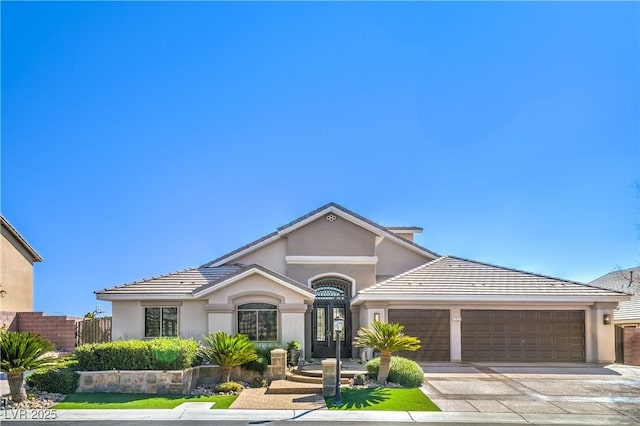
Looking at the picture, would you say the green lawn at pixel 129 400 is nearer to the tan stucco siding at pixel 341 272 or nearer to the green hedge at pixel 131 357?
the green hedge at pixel 131 357

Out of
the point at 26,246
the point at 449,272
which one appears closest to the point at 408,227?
the point at 449,272

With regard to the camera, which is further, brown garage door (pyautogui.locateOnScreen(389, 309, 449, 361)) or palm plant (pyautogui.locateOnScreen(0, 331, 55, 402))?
brown garage door (pyautogui.locateOnScreen(389, 309, 449, 361))

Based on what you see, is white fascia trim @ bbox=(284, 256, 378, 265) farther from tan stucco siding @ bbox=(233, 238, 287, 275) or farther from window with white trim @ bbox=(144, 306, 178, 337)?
window with white trim @ bbox=(144, 306, 178, 337)

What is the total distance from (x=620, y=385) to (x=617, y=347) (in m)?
8.11

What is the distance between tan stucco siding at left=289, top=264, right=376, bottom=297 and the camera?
25016 millimetres

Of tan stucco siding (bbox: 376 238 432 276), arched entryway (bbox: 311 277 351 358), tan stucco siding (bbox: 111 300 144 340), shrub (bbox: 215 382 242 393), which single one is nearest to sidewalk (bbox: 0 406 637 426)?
shrub (bbox: 215 382 242 393)

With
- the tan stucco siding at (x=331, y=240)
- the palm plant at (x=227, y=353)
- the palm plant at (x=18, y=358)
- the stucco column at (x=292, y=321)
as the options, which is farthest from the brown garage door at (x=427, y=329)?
the palm plant at (x=18, y=358)

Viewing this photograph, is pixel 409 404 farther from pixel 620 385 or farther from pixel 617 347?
pixel 617 347

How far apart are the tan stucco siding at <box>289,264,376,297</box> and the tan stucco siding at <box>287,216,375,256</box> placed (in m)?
0.58

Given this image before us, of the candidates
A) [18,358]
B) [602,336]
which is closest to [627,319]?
[602,336]

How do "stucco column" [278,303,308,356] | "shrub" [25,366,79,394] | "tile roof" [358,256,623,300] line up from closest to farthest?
1. "shrub" [25,366,79,394]
2. "stucco column" [278,303,308,356]
3. "tile roof" [358,256,623,300]

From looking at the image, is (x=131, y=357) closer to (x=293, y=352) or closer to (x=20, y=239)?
(x=293, y=352)

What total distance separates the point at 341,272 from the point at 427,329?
4.46 metres

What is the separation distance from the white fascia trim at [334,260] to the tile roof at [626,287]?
11163mm
